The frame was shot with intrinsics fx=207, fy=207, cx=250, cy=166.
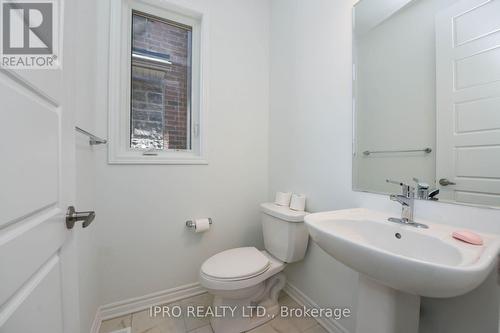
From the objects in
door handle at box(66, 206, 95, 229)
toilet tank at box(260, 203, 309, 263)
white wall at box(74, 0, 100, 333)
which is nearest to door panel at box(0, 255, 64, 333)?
door handle at box(66, 206, 95, 229)

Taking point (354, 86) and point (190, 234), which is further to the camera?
point (190, 234)

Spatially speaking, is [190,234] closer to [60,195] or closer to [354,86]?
[60,195]

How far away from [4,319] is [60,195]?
0.33 m

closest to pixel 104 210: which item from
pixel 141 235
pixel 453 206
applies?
pixel 141 235

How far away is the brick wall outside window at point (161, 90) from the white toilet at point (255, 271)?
943 millimetres

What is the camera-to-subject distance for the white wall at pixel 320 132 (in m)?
1.15

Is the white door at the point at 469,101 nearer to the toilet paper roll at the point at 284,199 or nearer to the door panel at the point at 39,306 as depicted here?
the toilet paper roll at the point at 284,199

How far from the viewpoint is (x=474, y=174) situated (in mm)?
784

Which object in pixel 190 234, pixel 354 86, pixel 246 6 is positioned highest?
pixel 246 6

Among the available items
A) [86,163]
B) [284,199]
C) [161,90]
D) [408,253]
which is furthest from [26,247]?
[161,90]

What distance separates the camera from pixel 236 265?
1258mm

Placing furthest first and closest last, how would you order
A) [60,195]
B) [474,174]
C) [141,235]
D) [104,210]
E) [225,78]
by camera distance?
[225,78], [141,235], [104,210], [474,174], [60,195]

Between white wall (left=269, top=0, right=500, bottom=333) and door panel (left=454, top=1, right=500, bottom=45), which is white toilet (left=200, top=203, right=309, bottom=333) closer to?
white wall (left=269, top=0, right=500, bottom=333)

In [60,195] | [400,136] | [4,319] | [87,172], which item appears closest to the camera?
[4,319]
